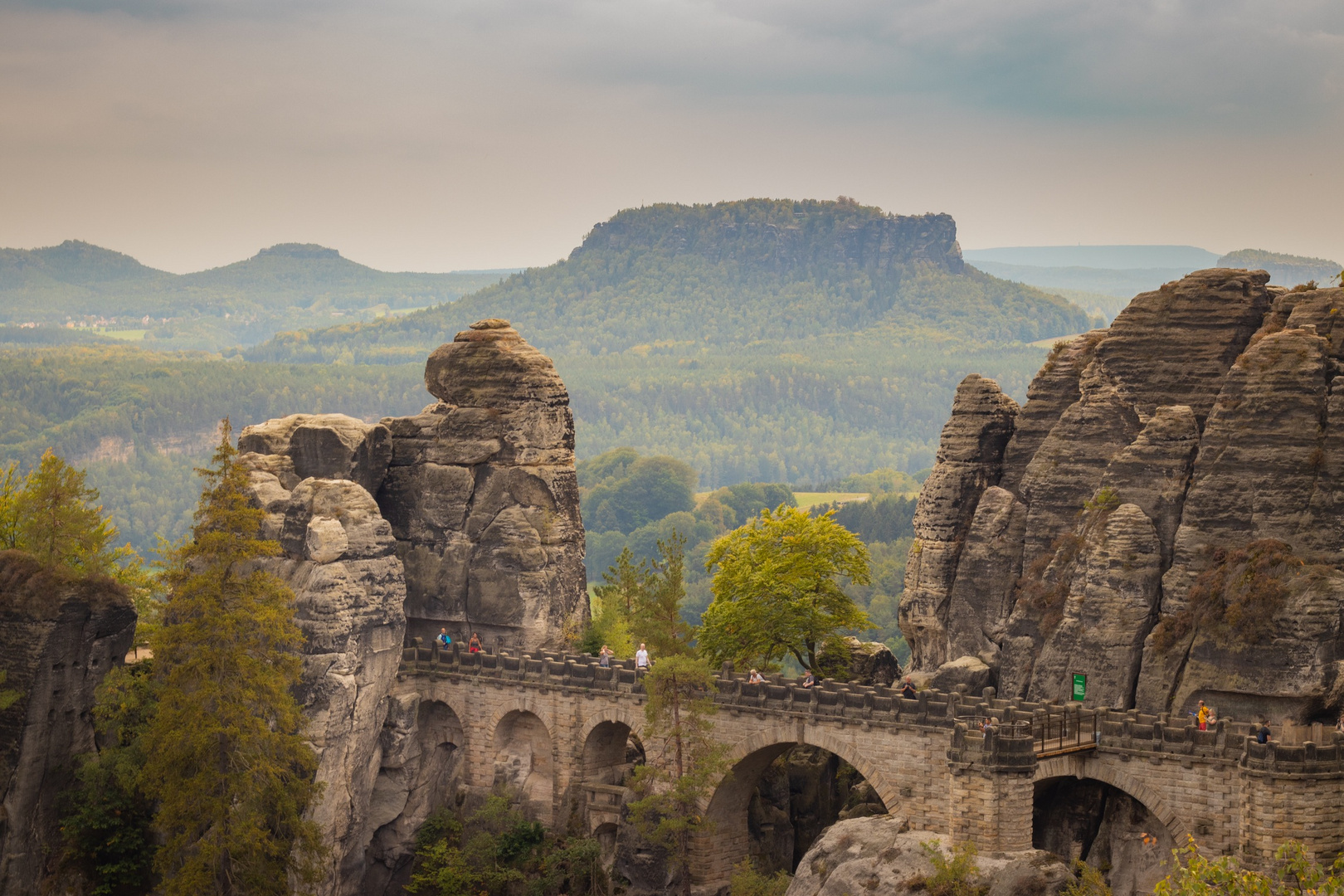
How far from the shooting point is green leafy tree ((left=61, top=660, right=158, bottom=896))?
63.7 metres

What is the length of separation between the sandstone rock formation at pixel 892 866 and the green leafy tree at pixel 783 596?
12.2 meters

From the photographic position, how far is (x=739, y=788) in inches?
2488

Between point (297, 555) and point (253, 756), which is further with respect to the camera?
point (297, 555)

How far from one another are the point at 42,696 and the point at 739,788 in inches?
1011

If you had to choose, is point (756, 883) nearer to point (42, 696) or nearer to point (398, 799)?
point (398, 799)

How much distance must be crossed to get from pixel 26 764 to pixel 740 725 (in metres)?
26.0

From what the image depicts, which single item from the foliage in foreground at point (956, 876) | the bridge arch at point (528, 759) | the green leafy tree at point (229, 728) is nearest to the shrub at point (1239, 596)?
the foliage in foreground at point (956, 876)

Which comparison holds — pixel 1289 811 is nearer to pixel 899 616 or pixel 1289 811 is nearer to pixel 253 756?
pixel 899 616

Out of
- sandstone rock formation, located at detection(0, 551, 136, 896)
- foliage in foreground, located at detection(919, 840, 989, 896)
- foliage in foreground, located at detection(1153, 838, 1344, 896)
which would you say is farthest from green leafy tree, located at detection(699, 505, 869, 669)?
sandstone rock formation, located at detection(0, 551, 136, 896)

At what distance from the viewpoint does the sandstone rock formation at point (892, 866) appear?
A: 50875 millimetres

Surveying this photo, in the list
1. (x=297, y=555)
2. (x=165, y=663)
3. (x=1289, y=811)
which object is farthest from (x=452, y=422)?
(x=1289, y=811)

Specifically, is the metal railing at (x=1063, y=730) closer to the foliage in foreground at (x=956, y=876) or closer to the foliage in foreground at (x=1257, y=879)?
the foliage in foreground at (x=956, y=876)

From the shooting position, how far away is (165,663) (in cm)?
6297

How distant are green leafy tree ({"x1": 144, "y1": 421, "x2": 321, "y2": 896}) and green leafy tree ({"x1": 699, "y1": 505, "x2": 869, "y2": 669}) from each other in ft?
55.9
